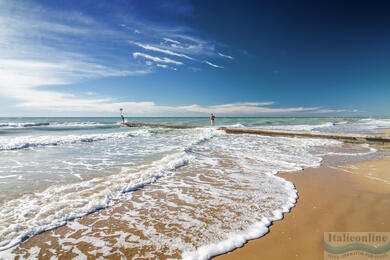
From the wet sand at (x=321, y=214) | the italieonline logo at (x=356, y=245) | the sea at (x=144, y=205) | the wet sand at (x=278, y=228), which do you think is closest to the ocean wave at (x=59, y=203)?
the sea at (x=144, y=205)

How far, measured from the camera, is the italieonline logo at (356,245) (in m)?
2.37

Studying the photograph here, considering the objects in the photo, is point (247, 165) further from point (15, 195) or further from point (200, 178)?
point (15, 195)

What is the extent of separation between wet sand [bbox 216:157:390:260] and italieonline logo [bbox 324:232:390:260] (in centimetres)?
10

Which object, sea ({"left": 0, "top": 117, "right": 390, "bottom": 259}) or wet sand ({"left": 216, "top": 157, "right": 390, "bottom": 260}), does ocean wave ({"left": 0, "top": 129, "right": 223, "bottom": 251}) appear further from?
wet sand ({"left": 216, "top": 157, "right": 390, "bottom": 260})

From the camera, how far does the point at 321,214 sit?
334cm

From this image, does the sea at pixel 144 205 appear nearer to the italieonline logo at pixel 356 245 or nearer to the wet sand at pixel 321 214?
the wet sand at pixel 321 214

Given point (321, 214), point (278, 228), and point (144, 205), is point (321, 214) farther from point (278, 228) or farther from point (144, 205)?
point (144, 205)

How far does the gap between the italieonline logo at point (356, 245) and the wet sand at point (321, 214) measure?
0.10 meters

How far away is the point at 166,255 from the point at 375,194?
4941mm

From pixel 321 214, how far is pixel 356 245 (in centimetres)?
80

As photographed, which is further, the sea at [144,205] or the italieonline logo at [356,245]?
the sea at [144,205]

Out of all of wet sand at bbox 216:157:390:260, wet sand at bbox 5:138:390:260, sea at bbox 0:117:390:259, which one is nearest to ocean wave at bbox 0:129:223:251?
sea at bbox 0:117:390:259

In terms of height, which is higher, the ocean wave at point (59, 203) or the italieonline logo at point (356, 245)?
the ocean wave at point (59, 203)

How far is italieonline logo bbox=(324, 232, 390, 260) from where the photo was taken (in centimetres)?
237
